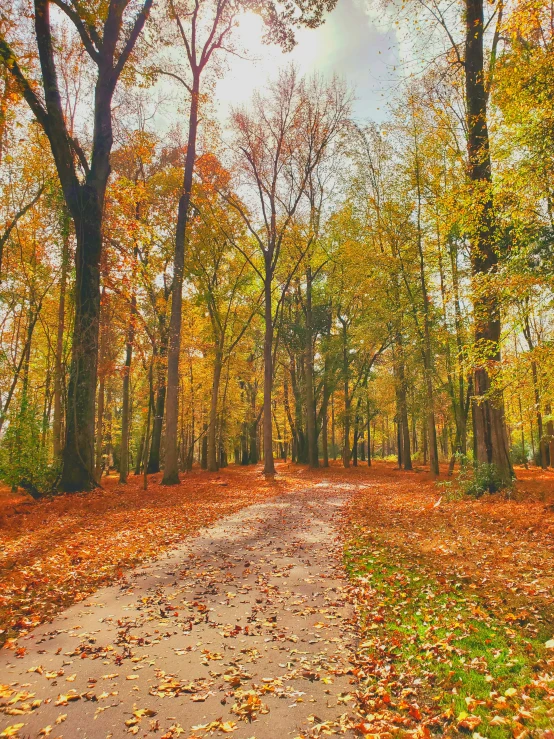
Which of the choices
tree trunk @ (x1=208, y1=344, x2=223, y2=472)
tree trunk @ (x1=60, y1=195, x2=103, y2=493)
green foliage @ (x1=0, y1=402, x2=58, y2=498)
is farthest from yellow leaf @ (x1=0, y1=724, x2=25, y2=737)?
tree trunk @ (x1=208, y1=344, x2=223, y2=472)

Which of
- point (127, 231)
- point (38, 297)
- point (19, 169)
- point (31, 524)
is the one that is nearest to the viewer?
point (31, 524)

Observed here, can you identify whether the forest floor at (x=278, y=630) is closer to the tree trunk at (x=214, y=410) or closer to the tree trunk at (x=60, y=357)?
the tree trunk at (x=60, y=357)

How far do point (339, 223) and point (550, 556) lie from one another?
23035 mm

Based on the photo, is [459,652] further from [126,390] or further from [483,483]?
[126,390]

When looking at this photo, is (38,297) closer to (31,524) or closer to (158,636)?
(31,524)

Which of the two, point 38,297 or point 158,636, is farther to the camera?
point 38,297

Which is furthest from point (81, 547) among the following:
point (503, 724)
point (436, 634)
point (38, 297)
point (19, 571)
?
point (38, 297)

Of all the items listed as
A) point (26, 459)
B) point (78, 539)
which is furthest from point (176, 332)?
point (78, 539)

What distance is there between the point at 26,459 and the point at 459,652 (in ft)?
38.0

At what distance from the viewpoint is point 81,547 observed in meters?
6.73

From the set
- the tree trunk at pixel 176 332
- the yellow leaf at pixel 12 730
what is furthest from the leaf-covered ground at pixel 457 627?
the tree trunk at pixel 176 332

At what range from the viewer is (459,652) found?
3.68m

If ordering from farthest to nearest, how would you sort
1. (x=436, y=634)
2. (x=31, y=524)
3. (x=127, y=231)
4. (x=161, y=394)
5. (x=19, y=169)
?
(x=161, y=394), (x=19, y=169), (x=127, y=231), (x=31, y=524), (x=436, y=634)

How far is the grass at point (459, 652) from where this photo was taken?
2.88 metres
